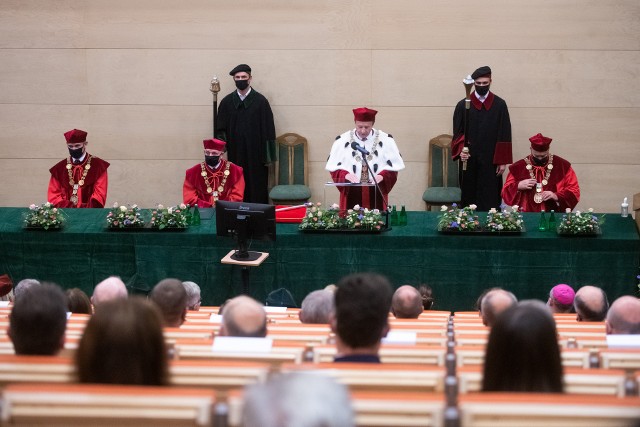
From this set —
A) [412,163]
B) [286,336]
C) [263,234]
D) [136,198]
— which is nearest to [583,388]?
[286,336]

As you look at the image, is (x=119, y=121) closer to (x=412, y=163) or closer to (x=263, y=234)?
(x=412, y=163)

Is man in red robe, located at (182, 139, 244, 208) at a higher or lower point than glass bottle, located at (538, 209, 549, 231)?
higher

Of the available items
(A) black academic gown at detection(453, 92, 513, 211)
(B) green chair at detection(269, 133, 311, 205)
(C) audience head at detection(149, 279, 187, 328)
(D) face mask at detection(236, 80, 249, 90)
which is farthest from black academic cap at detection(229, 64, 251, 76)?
(C) audience head at detection(149, 279, 187, 328)

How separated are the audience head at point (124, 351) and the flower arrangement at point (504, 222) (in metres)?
6.56

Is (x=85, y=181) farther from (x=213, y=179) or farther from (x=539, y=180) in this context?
(x=539, y=180)

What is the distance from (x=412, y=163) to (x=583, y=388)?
1020 cm

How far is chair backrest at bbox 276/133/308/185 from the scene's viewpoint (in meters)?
13.3

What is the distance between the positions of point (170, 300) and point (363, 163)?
18.6 feet

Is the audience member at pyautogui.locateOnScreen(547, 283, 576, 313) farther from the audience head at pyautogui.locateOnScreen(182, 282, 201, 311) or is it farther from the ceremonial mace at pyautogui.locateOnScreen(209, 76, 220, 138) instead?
the ceremonial mace at pyautogui.locateOnScreen(209, 76, 220, 138)

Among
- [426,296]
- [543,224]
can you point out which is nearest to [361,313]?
[426,296]

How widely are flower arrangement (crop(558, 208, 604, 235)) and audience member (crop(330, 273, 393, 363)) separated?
565 cm

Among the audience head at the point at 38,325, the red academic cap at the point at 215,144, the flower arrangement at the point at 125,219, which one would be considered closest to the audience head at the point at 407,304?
the audience head at the point at 38,325

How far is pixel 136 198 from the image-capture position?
13844 millimetres

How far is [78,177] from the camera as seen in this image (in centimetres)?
1163
